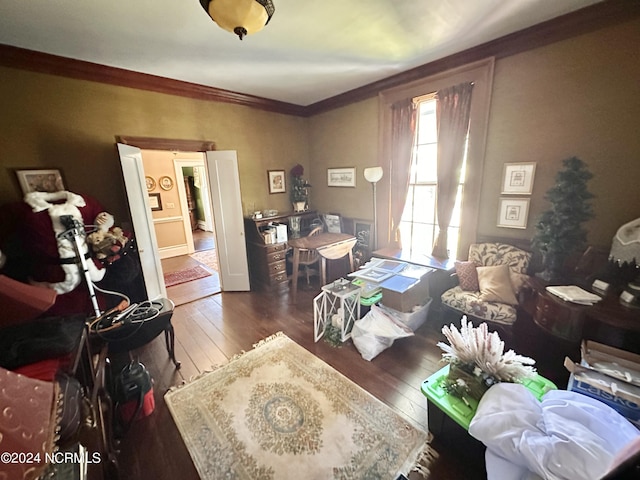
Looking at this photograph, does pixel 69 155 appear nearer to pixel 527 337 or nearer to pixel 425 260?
pixel 425 260

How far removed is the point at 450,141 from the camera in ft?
9.39

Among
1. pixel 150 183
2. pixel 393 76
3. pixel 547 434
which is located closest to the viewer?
pixel 547 434

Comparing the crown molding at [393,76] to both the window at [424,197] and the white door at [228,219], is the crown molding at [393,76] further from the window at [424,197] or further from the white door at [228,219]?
the white door at [228,219]

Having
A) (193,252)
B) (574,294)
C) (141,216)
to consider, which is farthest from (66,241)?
(193,252)

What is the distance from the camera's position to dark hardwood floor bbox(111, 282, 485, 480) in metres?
1.53

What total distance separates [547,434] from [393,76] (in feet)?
→ 11.8

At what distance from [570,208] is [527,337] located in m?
1.09

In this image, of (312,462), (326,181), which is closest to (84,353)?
(312,462)

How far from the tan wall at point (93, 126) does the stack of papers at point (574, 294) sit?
12.5 feet

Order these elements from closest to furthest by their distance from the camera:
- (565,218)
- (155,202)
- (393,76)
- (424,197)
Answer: (565,218), (393,76), (424,197), (155,202)

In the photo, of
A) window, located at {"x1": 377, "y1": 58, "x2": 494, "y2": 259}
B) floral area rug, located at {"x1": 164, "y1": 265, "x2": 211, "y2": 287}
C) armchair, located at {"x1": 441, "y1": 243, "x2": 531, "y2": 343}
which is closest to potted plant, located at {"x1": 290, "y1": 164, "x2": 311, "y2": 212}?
window, located at {"x1": 377, "y1": 58, "x2": 494, "y2": 259}

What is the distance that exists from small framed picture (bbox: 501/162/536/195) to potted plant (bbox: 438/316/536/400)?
1755 millimetres

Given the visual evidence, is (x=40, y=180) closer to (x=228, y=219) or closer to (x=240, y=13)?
(x=228, y=219)

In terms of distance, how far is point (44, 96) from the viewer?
2.47m
